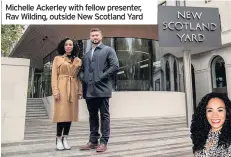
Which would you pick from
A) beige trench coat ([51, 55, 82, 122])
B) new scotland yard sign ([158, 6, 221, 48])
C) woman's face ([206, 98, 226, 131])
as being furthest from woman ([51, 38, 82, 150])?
new scotland yard sign ([158, 6, 221, 48])

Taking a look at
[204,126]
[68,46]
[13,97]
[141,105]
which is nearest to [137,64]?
[141,105]

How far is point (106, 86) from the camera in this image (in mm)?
3723

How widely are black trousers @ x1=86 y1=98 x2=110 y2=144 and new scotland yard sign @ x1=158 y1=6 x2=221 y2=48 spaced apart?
12.8ft

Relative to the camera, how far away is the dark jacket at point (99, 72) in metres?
3.68

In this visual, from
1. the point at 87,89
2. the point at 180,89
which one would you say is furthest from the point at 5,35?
the point at 87,89

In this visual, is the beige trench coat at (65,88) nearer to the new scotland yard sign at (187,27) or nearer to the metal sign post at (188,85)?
the new scotland yard sign at (187,27)

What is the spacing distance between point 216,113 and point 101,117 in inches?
95.0

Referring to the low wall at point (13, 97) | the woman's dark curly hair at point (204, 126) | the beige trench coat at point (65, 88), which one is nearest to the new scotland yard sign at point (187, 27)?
the beige trench coat at point (65, 88)

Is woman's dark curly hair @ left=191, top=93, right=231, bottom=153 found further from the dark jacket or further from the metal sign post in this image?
the metal sign post

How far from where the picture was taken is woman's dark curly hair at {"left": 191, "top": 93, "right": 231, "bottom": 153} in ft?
4.72

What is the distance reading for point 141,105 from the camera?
11.9 m

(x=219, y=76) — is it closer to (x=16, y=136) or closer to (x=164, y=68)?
(x=164, y=68)

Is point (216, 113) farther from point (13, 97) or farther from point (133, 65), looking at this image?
point (133, 65)

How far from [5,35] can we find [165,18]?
32.7 ft
